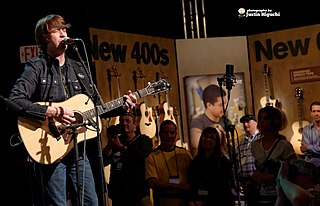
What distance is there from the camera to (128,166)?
591 cm

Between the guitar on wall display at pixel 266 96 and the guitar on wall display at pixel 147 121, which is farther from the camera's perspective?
the guitar on wall display at pixel 266 96

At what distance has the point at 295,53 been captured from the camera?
822 cm

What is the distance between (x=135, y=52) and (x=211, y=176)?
8.21 ft

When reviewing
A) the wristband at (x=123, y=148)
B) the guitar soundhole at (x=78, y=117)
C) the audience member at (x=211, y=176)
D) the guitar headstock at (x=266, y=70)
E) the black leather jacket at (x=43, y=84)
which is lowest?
the audience member at (x=211, y=176)

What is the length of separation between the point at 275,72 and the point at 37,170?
5014 millimetres

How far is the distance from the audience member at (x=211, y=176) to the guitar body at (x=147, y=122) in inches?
61.5

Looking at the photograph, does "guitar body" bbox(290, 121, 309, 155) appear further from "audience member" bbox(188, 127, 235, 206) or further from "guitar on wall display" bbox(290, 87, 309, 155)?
"audience member" bbox(188, 127, 235, 206)

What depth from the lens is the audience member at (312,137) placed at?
7.67m

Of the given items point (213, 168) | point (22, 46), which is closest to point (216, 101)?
point (213, 168)

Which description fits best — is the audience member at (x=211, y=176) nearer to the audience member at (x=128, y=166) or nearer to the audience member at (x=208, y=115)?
the audience member at (x=128, y=166)

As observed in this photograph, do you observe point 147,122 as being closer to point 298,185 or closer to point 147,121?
point 147,121

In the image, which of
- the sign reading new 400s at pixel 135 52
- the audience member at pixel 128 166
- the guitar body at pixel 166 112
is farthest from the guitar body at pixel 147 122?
the audience member at pixel 128 166

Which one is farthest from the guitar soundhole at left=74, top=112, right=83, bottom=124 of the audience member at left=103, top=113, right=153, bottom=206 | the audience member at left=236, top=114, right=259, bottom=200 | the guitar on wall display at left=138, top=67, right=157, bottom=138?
the guitar on wall display at left=138, top=67, right=157, bottom=138

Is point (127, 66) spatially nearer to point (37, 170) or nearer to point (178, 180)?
point (178, 180)
